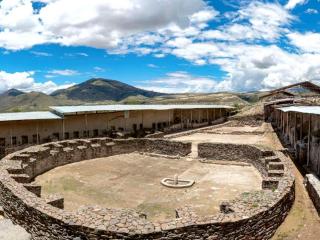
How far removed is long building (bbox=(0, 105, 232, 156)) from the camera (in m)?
31.7

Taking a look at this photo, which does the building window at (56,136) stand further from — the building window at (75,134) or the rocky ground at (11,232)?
the rocky ground at (11,232)

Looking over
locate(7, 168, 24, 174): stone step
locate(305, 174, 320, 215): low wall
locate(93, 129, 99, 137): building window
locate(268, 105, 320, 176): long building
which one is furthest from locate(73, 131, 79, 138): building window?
locate(305, 174, 320, 215): low wall

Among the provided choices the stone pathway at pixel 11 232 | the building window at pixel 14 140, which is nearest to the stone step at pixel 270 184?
the stone pathway at pixel 11 232

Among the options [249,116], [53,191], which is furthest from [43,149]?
[249,116]

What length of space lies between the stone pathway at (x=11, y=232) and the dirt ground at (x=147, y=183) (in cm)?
430

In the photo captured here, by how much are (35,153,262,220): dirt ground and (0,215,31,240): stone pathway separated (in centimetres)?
430

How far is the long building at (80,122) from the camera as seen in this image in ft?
104

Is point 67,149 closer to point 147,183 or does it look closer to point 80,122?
point 147,183

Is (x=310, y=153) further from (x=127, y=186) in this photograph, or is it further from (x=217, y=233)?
(x=217, y=233)

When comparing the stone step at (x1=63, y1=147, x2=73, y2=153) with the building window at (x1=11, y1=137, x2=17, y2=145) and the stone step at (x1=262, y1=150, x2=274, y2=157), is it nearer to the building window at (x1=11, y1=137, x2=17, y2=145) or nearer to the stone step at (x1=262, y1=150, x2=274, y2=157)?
the building window at (x1=11, y1=137, x2=17, y2=145)

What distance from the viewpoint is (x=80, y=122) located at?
36.9 metres

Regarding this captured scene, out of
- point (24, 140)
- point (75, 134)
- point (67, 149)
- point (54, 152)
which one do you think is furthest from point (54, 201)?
point (75, 134)

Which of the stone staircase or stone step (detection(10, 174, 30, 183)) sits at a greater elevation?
stone step (detection(10, 174, 30, 183))

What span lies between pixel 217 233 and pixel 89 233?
3.90 metres
